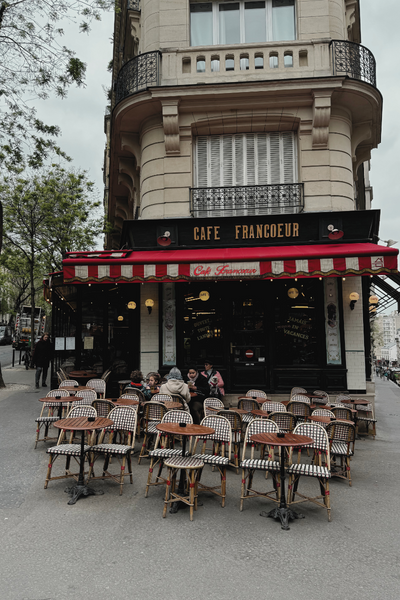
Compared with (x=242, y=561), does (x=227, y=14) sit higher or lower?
higher

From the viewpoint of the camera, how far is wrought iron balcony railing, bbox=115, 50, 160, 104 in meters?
11.5

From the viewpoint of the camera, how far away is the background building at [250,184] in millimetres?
10773

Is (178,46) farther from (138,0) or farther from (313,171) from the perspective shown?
(313,171)

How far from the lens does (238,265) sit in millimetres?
9539

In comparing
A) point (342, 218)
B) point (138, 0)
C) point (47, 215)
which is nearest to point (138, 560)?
point (342, 218)

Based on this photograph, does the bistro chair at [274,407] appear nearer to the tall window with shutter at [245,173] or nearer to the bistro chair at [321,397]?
the bistro chair at [321,397]

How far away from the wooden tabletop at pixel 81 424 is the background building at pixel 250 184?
491 cm

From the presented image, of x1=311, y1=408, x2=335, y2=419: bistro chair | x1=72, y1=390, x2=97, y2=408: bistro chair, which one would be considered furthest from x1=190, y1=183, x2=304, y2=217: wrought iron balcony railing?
x1=311, y1=408, x2=335, y2=419: bistro chair

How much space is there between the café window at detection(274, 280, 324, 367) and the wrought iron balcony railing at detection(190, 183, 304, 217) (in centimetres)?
207

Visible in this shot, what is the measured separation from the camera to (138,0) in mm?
14164

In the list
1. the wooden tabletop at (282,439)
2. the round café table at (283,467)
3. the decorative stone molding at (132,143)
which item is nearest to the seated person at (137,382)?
the wooden tabletop at (282,439)

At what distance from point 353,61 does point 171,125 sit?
5.09m

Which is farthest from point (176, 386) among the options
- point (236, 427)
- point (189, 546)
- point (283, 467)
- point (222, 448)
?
point (189, 546)

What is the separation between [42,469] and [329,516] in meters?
4.40
